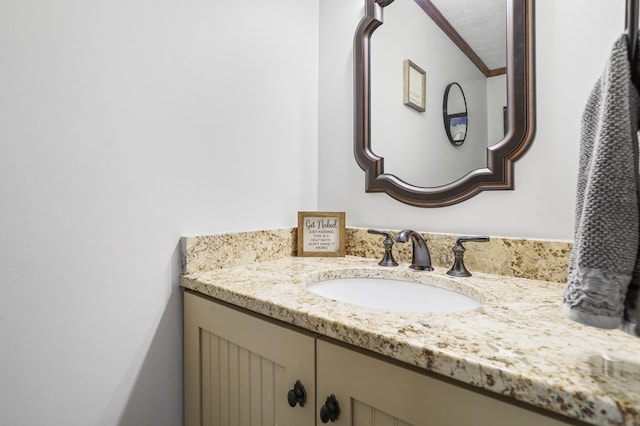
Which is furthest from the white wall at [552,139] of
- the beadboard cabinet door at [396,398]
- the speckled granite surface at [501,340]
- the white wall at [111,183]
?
the white wall at [111,183]

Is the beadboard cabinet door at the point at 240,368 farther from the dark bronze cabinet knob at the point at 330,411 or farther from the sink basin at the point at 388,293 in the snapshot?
the sink basin at the point at 388,293

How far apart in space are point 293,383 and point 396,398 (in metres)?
0.23

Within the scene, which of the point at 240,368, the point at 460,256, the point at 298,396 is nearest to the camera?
the point at 298,396

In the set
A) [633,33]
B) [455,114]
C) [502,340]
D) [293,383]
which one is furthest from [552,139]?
[293,383]

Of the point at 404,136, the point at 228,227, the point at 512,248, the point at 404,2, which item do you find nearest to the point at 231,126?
the point at 228,227

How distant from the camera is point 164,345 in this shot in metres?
0.89

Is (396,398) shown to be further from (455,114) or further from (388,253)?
(455,114)

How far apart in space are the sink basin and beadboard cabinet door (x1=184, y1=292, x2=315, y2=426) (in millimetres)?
241

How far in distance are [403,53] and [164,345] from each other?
119 cm

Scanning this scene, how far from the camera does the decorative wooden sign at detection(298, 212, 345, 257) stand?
4.00 ft

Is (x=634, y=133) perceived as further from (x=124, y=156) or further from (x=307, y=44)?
(x=307, y=44)

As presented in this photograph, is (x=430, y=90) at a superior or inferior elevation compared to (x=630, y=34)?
superior

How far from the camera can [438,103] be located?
107 cm

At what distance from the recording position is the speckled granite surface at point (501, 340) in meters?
0.37
